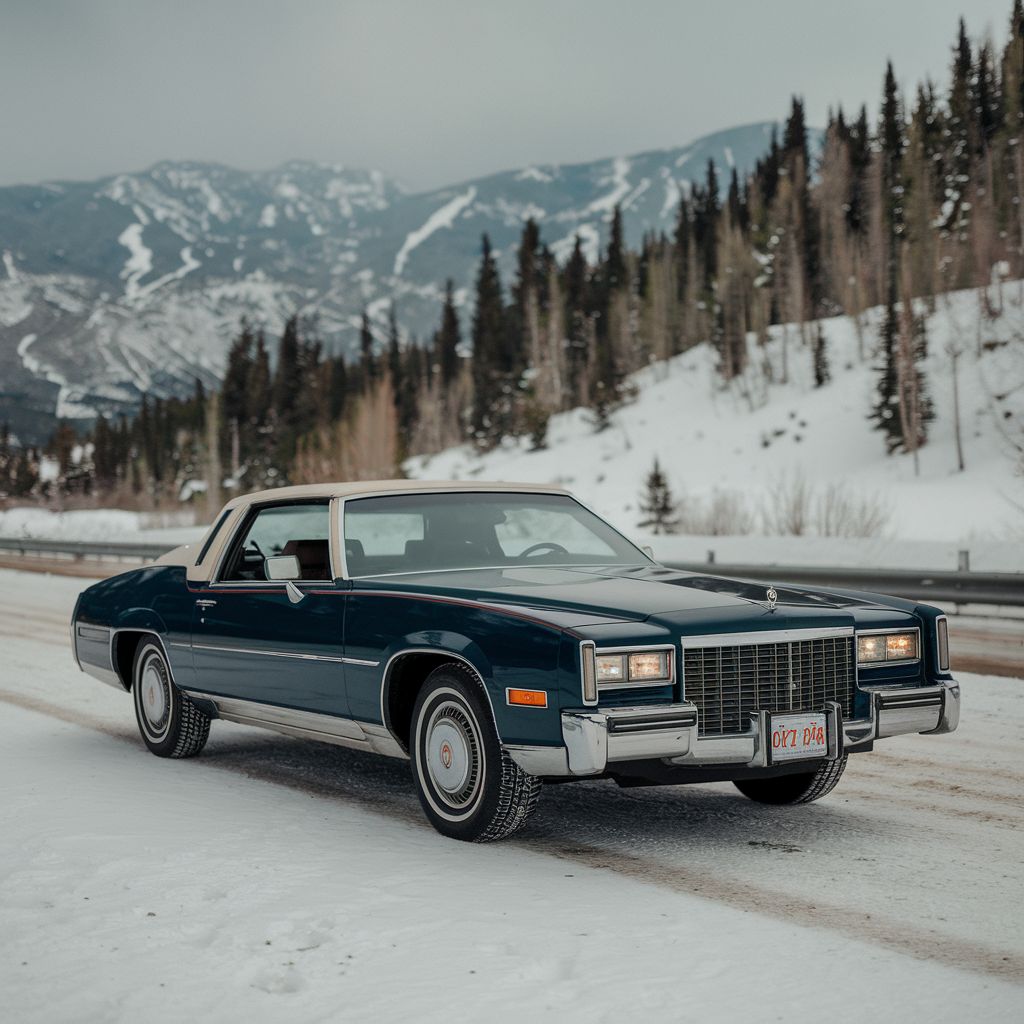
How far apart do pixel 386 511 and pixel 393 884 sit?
2263mm

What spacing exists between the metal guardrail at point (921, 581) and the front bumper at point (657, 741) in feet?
28.2

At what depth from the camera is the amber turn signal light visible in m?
5.26

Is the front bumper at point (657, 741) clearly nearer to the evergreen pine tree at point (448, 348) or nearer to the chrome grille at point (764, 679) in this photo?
the chrome grille at point (764, 679)

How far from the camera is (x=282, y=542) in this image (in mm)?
7750

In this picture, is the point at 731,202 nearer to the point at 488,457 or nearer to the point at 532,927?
the point at 488,457

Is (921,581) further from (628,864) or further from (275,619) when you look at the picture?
(628,864)

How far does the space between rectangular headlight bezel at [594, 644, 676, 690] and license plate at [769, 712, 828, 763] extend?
50cm

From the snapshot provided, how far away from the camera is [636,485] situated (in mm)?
63812

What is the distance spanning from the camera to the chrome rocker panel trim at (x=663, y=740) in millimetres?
5105

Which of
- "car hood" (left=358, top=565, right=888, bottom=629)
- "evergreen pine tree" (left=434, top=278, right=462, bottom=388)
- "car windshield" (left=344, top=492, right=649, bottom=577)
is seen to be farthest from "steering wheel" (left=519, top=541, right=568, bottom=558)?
"evergreen pine tree" (left=434, top=278, right=462, bottom=388)

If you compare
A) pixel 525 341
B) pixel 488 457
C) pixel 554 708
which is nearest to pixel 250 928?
pixel 554 708

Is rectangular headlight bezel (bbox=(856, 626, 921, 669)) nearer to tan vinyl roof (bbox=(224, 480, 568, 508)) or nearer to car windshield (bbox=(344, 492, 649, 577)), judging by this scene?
car windshield (bbox=(344, 492, 649, 577))

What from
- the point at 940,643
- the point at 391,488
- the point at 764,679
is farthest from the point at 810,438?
the point at 764,679

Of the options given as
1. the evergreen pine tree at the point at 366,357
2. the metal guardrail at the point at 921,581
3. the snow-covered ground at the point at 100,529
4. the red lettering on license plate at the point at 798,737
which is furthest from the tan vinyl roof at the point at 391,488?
the evergreen pine tree at the point at 366,357
